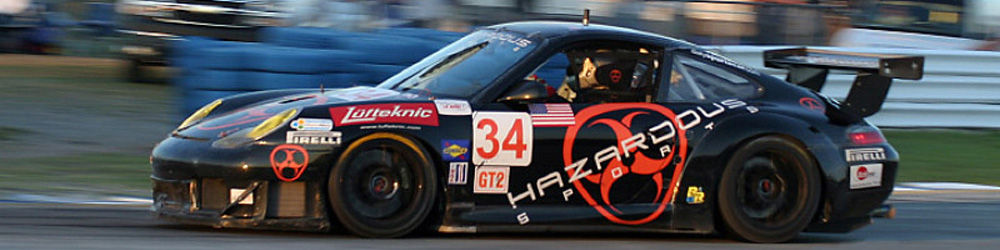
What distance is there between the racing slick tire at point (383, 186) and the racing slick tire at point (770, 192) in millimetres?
1475

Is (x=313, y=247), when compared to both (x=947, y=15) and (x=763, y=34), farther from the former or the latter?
(x=947, y=15)

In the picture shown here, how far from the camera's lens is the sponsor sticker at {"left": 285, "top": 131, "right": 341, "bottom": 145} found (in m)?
5.26

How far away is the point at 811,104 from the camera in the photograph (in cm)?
616

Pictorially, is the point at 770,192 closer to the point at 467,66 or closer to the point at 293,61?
the point at 467,66

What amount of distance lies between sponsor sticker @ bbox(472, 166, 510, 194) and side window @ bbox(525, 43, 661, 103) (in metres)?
0.63

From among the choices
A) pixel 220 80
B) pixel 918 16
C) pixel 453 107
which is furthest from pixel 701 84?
pixel 918 16

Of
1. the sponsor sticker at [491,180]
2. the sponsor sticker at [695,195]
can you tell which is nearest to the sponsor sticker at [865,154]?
the sponsor sticker at [695,195]

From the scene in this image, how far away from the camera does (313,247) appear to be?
16.7 ft

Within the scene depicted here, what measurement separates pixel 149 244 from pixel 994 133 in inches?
386

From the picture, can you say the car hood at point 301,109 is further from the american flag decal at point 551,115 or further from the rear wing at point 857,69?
the rear wing at point 857,69

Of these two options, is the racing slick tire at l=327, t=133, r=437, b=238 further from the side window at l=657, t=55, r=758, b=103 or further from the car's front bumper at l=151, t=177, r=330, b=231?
the side window at l=657, t=55, r=758, b=103

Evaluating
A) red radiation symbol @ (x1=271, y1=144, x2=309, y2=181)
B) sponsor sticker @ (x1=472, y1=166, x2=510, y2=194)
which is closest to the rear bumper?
sponsor sticker @ (x1=472, y1=166, x2=510, y2=194)

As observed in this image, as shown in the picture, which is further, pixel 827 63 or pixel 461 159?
pixel 827 63

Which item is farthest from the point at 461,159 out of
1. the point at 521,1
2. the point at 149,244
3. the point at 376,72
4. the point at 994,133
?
the point at 994,133
